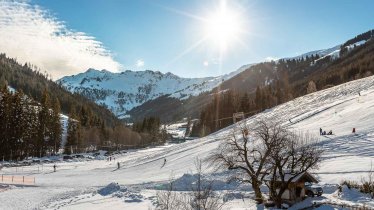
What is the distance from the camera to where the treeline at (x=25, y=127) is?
317ft

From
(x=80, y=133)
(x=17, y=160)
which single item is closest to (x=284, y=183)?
(x=17, y=160)

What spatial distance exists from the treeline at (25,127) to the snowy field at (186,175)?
19.9 metres

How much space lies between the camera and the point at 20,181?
2366 inches

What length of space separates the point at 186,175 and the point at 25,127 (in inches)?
2667

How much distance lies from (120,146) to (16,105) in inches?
2203

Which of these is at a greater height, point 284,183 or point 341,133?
point 341,133

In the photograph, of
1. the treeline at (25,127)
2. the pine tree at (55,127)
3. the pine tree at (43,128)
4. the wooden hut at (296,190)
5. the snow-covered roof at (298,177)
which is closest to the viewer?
the snow-covered roof at (298,177)

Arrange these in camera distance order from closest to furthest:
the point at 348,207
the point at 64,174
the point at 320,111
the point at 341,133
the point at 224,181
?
the point at 348,207, the point at 224,181, the point at 341,133, the point at 64,174, the point at 320,111

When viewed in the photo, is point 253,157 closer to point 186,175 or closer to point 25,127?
point 186,175

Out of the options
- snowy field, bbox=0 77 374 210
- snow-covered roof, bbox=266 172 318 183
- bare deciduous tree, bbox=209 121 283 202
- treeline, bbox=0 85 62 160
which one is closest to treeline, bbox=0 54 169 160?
treeline, bbox=0 85 62 160

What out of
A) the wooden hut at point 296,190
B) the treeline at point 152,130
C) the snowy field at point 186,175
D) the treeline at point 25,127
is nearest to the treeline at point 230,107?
the treeline at point 152,130

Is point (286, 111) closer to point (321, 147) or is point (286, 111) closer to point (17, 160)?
point (321, 147)

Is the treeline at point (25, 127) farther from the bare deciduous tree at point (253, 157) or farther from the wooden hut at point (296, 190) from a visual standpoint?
the wooden hut at point (296, 190)

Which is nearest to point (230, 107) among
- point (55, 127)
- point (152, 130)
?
point (152, 130)
